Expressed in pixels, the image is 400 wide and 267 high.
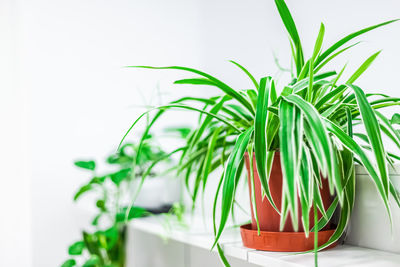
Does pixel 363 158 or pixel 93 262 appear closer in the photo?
pixel 363 158

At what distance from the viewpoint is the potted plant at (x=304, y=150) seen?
2.07 feet

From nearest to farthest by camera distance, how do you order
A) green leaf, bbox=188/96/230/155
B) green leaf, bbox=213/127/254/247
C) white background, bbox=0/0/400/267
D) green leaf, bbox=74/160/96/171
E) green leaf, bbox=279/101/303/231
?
green leaf, bbox=279/101/303/231
green leaf, bbox=213/127/254/247
green leaf, bbox=188/96/230/155
green leaf, bbox=74/160/96/171
white background, bbox=0/0/400/267

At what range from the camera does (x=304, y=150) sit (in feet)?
2.24

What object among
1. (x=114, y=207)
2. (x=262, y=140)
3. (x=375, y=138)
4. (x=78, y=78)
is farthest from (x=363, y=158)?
(x=78, y=78)

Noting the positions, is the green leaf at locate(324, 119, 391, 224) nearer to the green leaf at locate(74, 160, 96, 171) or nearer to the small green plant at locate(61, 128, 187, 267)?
the small green plant at locate(61, 128, 187, 267)

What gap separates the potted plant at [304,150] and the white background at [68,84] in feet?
2.17

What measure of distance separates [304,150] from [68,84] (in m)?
1.20

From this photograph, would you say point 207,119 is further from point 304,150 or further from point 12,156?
point 12,156

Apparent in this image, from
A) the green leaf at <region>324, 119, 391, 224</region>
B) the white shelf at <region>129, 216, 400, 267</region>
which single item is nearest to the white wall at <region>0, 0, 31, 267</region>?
the white shelf at <region>129, 216, 400, 267</region>

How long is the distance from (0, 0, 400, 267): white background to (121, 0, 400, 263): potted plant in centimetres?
66

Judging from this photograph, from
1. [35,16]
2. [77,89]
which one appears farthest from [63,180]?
[35,16]

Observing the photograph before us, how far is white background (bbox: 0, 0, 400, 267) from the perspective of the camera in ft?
5.20

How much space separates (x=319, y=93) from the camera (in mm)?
805

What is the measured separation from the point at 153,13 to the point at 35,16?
0.46m
